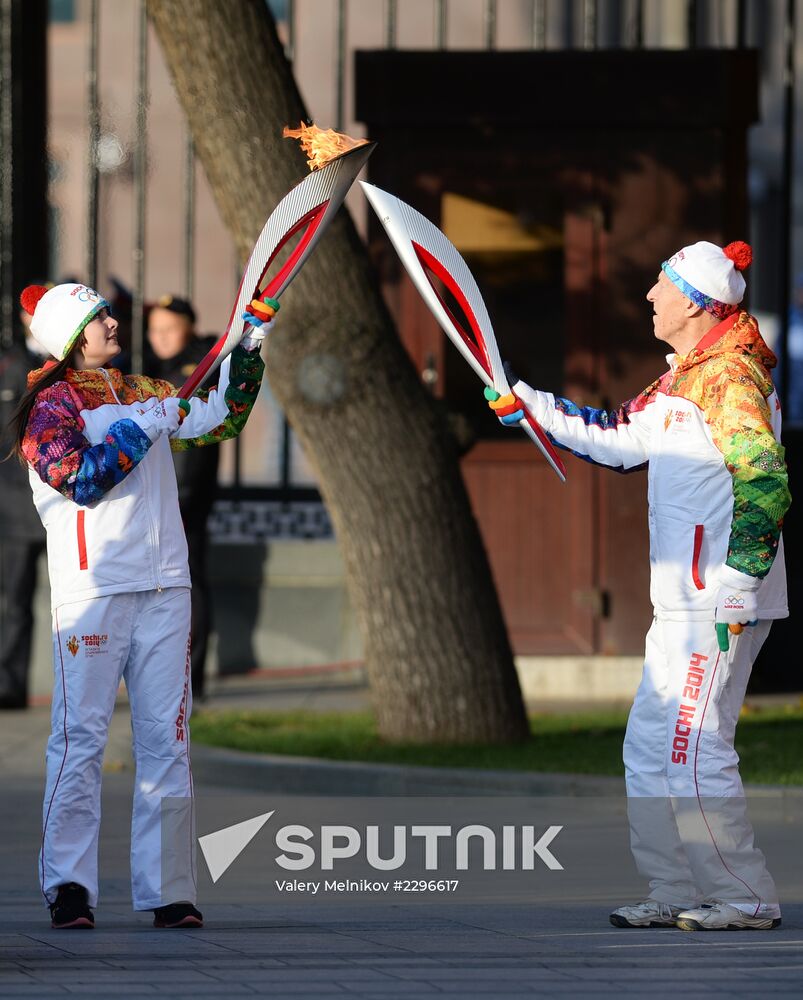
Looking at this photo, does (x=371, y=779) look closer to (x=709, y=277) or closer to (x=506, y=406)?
(x=506, y=406)

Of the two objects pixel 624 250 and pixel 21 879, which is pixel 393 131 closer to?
pixel 624 250

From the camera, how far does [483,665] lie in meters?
8.76

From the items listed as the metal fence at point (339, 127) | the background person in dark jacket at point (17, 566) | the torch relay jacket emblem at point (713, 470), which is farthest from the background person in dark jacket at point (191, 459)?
the torch relay jacket emblem at point (713, 470)

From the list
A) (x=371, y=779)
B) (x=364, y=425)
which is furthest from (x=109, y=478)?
(x=364, y=425)

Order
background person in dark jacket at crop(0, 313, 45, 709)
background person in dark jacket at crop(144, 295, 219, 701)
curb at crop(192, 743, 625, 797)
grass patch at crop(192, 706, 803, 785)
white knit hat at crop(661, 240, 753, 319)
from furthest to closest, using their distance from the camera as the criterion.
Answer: background person in dark jacket at crop(0, 313, 45, 709) → background person in dark jacket at crop(144, 295, 219, 701) → grass patch at crop(192, 706, 803, 785) → curb at crop(192, 743, 625, 797) → white knit hat at crop(661, 240, 753, 319)

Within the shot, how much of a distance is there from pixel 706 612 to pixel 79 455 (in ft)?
5.83

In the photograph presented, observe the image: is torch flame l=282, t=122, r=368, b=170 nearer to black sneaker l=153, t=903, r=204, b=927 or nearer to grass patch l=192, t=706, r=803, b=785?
black sneaker l=153, t=903, r=204, b=927

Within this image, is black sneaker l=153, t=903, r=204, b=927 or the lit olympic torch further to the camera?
the lit olympic torch

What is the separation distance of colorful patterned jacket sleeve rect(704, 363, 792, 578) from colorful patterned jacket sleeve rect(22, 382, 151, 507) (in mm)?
1598

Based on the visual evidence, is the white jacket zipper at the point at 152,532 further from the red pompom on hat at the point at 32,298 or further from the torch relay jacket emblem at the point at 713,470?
the torch relay jacket emblem at the point at 713,470

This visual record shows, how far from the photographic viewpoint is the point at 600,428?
5.68 m

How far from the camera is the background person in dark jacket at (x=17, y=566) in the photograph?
10.4m

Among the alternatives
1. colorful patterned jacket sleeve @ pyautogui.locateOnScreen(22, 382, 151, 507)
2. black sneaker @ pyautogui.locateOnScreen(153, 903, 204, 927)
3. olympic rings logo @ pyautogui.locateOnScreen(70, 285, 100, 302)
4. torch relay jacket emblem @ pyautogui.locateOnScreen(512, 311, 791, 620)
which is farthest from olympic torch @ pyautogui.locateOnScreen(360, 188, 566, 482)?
black sneaker @ pyautogui.locateOnScreen(153, 903, 204, 927)

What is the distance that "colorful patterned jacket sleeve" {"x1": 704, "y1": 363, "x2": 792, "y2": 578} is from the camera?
17.2ft
